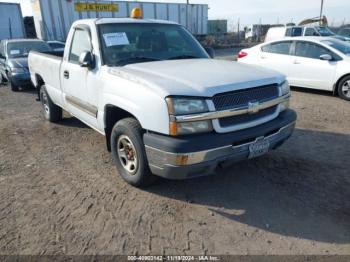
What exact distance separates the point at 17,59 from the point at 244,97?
9136mm

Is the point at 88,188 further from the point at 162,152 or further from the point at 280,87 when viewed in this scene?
the point at 280,87

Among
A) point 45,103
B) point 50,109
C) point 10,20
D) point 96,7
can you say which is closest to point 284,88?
point 50,109

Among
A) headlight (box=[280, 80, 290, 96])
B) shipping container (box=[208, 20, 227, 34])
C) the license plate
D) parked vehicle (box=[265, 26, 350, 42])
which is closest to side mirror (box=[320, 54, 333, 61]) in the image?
headlight (box=[280, 80, 290, 96])

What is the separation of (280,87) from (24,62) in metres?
8.84

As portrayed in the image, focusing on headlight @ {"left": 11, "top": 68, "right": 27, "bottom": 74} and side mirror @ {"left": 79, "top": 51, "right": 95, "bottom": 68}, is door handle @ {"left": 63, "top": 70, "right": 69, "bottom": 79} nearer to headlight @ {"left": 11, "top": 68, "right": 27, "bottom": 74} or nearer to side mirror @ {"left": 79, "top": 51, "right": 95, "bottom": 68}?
side mirror @ {"left": 79, "top": 51, "right": 95, "bottom": 68}

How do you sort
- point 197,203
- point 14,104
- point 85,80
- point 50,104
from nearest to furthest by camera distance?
point 197,203 → point 85,80 → point 50,104 → point 14,104

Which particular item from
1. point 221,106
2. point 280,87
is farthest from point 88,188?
point 280,87

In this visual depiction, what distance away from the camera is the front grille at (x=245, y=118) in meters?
3.13

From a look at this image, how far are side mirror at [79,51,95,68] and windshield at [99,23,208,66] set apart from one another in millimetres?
160

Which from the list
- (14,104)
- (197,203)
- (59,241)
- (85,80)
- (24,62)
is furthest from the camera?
(24,62)

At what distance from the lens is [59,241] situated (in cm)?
293

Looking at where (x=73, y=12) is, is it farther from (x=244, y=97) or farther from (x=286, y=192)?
(x=286, y=192)

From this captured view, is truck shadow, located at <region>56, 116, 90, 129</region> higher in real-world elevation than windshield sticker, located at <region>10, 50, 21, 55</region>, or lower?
lower

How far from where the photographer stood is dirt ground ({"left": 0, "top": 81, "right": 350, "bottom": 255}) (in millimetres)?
2873
